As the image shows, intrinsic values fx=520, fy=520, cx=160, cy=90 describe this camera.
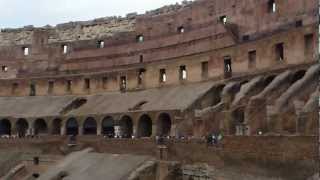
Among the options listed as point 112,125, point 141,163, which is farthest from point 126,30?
point 141,163

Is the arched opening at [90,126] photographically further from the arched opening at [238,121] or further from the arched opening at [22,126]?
the arched opening at [238,121]

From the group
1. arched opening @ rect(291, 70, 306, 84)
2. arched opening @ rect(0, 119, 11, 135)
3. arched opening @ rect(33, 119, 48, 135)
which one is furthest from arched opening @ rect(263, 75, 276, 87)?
arched opening @ rect(0, 119, 11, 135)

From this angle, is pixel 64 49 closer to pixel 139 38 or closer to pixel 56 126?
pixel 139 38

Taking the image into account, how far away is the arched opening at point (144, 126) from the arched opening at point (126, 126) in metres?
1.30

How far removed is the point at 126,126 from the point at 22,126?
11.9 meters

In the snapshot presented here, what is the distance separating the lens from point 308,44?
99.2 ft

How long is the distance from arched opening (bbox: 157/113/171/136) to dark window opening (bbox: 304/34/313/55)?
11.1m

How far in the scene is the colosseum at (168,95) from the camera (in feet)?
78.8

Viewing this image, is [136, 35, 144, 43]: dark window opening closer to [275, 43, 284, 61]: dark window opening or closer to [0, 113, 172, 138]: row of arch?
[0, 113, 172, 138]: row of arch

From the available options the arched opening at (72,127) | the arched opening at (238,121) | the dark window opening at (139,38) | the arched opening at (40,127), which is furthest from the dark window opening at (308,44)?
the arched opening at (40,127)

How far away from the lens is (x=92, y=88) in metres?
47.3

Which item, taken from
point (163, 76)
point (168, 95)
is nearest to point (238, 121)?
point (168, 95)

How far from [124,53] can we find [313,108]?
27.9 m

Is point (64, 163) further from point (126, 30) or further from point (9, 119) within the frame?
point (126, 30)
